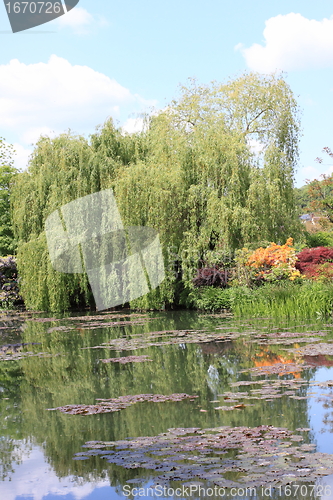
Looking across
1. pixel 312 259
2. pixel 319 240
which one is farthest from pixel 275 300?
pixel 319 240

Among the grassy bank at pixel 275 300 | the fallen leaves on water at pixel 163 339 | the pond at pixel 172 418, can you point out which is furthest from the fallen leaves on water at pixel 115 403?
the grassy bank at pixel 275 300

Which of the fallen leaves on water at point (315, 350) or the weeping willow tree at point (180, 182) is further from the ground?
the weeping willow tree at point (180, 182)

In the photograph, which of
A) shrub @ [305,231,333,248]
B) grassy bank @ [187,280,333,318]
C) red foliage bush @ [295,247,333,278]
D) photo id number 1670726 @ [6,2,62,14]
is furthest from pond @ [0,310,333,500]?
shrub @ [305,231,333,248]

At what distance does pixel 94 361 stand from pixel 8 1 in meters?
4.93

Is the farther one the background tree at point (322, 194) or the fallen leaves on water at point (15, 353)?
the background tree at point (322, 194)

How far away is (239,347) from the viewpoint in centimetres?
855

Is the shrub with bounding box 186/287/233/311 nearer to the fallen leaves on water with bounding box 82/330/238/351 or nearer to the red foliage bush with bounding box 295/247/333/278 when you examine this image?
the red foliage bush with bounding box 295/247/333/278

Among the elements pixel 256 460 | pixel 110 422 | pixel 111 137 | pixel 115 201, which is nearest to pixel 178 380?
pixel 110 422

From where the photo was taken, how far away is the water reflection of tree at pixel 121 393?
447 cm

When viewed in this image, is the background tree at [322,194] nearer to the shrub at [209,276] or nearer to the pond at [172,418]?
the shrub at [209,276]

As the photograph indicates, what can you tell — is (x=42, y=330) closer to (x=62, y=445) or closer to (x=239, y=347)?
(x=239, y=347)

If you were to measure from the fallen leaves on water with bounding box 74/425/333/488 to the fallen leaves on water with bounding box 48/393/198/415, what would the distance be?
102cm

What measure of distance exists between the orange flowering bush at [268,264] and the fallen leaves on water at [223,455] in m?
9.35

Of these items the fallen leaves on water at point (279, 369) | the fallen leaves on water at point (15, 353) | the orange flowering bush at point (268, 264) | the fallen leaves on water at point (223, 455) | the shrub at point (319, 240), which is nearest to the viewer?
the fallen leaves on water at point (223, 455)
